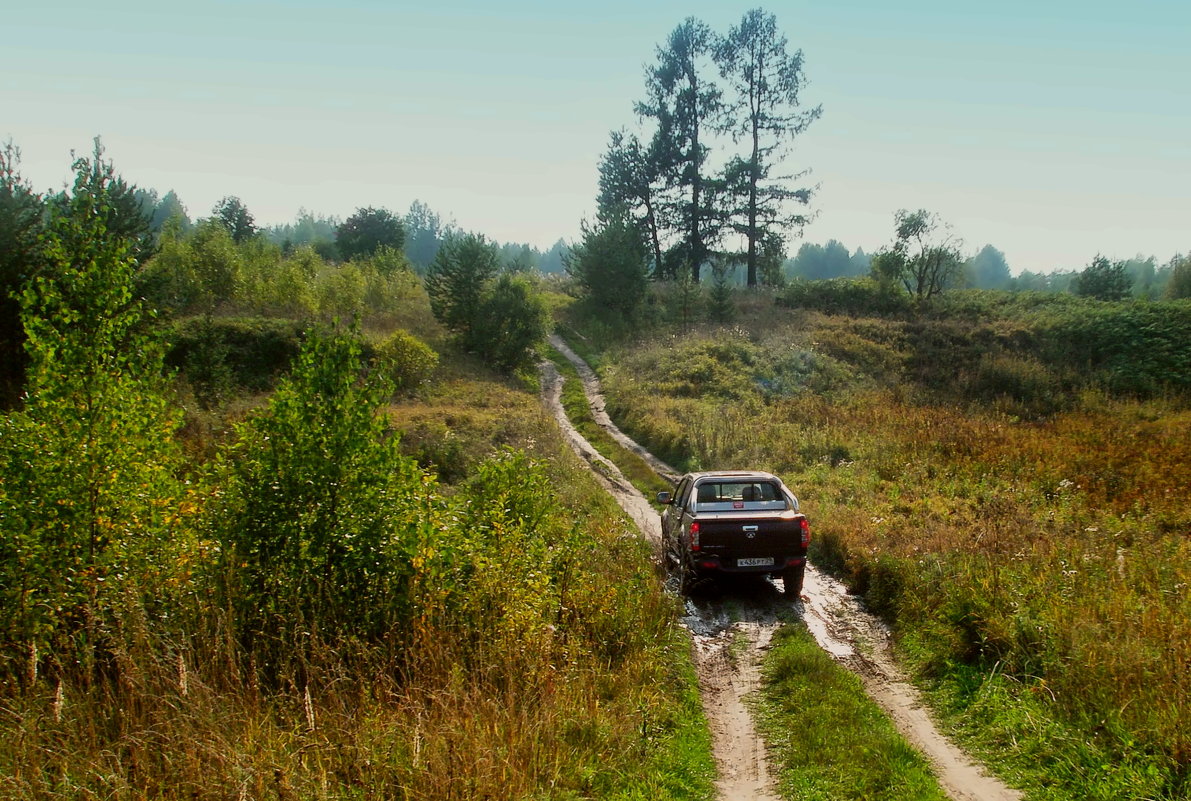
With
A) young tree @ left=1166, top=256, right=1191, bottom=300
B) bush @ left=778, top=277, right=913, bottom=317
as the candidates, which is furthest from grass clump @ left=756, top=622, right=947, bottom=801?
young tree @ left=1166, top=256, right=1191, bottom=300

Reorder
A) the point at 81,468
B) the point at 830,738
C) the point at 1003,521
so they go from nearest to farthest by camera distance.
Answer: the point at 81,468 → the point at 830,738 → the point at 1003,521

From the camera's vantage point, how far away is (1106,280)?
52.2m

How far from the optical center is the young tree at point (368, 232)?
220ft

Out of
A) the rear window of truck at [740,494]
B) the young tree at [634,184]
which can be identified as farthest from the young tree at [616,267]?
the rear window of truck at [740,494]

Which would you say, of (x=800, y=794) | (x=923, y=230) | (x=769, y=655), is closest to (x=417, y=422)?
(x=769, y=655)

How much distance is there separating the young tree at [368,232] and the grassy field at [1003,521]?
42028 millimetres

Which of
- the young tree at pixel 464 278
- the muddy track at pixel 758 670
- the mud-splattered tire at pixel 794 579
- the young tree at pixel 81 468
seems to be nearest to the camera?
the young tree at pixel 81 468

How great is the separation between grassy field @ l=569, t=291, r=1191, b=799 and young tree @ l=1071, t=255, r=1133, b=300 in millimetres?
26363

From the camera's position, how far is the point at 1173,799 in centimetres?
486

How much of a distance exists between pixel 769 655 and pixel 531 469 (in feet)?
12.3

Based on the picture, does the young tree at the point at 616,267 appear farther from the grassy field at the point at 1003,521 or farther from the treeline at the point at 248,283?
the grassy field at the point at 1003,521

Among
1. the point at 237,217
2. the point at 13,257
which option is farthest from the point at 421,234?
the point at 13,257

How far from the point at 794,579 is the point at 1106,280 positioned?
55.7 meters

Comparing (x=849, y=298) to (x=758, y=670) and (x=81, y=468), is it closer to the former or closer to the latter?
(x=758, y=670)
